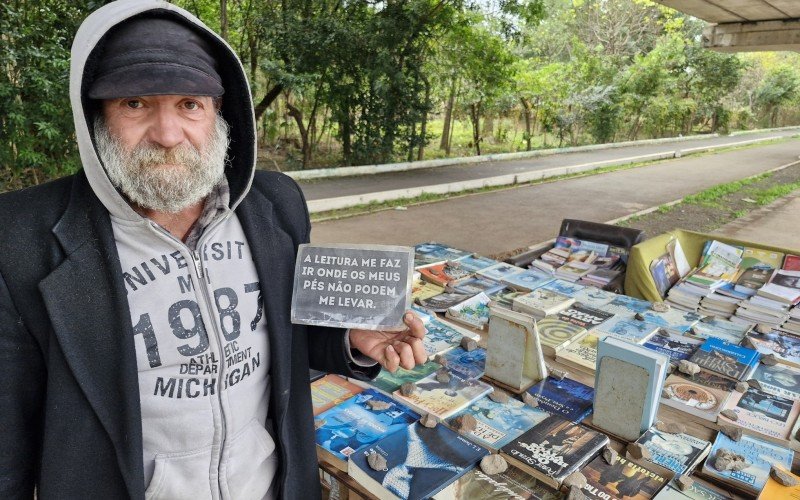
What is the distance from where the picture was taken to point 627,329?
8.25ft

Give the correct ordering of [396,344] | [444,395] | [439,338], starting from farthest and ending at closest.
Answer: [439,338] → [444,395] → [396,344]

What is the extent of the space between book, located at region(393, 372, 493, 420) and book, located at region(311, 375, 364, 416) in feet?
0.61

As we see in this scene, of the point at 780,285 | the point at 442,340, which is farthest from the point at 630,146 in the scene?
the point at 442,340

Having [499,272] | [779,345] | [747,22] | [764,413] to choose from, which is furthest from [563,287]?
[747,22]

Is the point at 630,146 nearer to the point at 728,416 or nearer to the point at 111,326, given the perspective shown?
the point at 728,416

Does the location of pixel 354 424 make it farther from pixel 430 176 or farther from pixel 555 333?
pixel 430 176

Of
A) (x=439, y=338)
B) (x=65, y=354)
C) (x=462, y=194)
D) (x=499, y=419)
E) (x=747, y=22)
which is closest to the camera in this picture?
(x=65, y=354)

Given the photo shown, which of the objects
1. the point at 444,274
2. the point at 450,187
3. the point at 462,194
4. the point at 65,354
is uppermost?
the point at 65,354

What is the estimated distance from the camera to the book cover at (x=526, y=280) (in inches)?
121

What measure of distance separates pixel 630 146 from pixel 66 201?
2156 cm

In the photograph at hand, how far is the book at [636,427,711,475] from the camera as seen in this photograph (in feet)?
5.13

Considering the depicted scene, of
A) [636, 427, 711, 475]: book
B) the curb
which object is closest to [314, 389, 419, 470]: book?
[636, 427, 711, 475]: book

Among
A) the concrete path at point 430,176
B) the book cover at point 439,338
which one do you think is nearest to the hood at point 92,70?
the book cover at point 439,338

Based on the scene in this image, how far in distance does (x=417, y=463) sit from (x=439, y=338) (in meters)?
0.89
